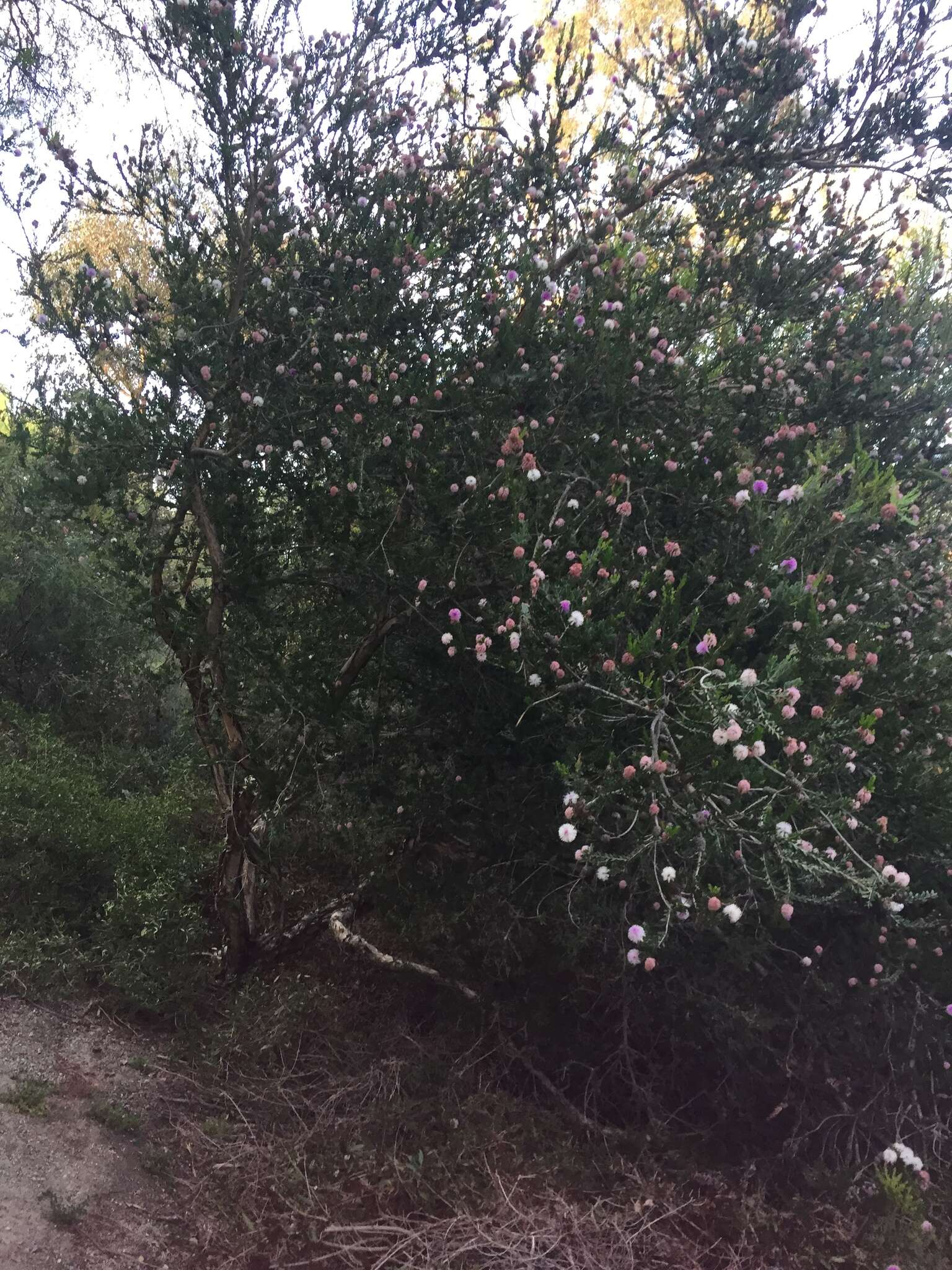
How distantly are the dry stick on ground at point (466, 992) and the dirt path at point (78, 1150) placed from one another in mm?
1049

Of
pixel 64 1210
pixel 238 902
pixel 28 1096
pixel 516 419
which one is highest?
pixel 516 419

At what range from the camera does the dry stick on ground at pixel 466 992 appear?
3502 mm

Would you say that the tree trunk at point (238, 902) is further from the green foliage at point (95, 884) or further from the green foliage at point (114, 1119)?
the green foliage at point (114, 1119)

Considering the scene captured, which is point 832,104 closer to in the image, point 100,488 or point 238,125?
point 238,125

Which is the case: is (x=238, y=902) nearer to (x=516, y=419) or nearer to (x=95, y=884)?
(x=95, y=884)

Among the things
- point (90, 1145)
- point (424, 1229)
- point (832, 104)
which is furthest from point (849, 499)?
point (90, 1145)

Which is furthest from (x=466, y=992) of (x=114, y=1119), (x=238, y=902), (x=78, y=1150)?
(x=78, y=1150)

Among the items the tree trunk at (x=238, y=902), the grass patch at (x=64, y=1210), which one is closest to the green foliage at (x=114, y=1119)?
the grass patch at (x=64, y=1210)

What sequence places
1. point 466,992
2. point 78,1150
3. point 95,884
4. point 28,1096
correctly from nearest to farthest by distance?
point 78,1150
point 28,1096
point 466,992
point 95,884

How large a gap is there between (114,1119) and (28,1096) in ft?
1.14

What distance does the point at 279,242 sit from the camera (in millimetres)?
3793

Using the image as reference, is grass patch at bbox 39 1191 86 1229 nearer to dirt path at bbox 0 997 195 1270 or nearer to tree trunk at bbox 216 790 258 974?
dirt path at bbox 0 997 195 1270

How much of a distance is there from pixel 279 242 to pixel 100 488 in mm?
1382

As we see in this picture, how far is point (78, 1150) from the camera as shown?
10.3ft
